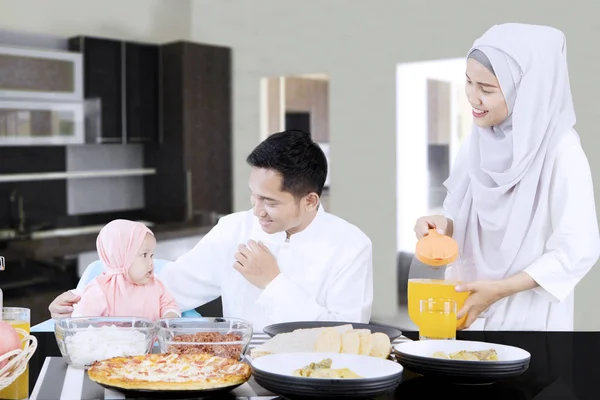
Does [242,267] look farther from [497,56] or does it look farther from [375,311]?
[375,311]

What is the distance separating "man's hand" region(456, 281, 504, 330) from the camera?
1836mm

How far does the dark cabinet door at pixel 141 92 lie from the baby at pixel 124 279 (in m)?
3.49

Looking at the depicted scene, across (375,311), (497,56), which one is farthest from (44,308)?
(497,56)

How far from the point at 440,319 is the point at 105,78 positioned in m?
3.80

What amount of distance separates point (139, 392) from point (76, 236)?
11.6 ft

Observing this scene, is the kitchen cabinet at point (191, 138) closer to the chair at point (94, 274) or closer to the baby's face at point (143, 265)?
the chair at point (94, 274)

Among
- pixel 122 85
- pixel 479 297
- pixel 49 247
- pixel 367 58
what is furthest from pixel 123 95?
pixel 479 297

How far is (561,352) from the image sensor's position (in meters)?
1.58

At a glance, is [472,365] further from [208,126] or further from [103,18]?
[103,18]

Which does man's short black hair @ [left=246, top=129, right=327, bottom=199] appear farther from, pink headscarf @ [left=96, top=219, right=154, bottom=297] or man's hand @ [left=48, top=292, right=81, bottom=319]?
man's hand @ [left=48, top=292, right=81, bottom=319]

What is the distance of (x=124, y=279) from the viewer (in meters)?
1.72

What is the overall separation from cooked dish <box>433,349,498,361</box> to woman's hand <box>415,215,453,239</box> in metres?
0.61

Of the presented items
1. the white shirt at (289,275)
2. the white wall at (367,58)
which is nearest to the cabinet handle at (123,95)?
the white wall at (367,58)

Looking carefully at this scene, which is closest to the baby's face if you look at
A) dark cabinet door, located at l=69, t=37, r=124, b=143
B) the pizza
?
the pizza
